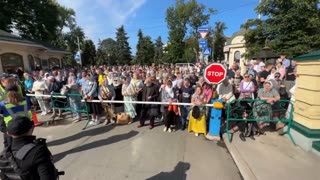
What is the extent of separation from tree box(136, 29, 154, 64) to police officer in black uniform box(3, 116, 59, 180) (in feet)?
211

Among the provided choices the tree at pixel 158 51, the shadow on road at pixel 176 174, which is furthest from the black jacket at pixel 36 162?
the tree at pixel 158 51

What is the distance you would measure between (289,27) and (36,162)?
20.3 m

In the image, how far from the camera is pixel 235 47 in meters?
37.0

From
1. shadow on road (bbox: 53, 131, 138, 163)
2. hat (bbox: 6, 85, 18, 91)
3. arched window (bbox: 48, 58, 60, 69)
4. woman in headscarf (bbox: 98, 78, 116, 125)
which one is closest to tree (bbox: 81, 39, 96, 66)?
arched window (bbox: 48, 58, 60, 69)

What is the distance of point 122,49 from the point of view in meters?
A: 71.9

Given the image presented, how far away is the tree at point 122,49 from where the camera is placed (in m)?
69.3

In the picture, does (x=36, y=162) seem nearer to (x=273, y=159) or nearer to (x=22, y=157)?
(x=22, y=157)

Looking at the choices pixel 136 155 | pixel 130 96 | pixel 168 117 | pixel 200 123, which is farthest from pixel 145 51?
pixel 136 155

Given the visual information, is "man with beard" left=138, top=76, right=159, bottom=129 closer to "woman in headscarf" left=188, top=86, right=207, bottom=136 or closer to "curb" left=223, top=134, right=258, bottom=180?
"woman in headscarf" left=188, top=86, right=207, bottom=136

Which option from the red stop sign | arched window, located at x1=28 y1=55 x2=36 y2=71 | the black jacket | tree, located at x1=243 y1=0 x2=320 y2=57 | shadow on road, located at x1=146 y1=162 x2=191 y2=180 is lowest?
shadow on road, located at x1=146 y1=162 x2=191 y2=180

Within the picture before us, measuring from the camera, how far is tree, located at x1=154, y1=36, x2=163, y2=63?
218ft

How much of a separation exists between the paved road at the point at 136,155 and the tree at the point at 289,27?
50.4ft

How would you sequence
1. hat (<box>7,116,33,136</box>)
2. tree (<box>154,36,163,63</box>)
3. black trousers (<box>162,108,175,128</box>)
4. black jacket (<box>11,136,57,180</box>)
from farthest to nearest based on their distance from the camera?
tree (<box>154,36,163,63</box>) < black trousers (<box>162,108,175,128</box>) < hat (<box>7,116,33,136</box>) < black jacket (<box>11,136,57,180</box>)

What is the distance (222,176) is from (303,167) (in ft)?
5.07
